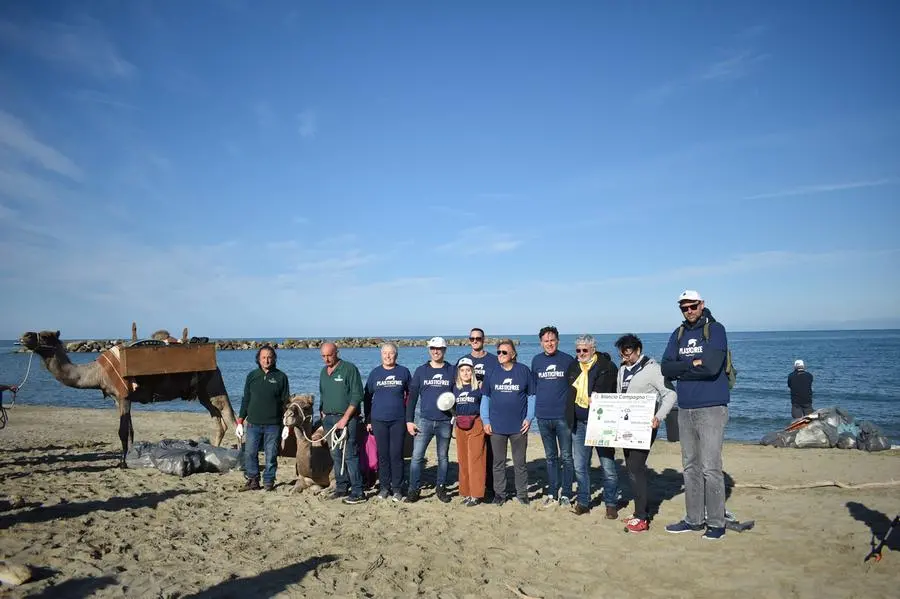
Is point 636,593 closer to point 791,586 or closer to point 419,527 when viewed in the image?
point 791,586

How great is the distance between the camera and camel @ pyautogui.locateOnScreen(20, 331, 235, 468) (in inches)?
395

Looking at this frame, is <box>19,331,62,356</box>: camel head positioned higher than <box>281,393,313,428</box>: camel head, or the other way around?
<box>19,331,62,356</box>: camel head

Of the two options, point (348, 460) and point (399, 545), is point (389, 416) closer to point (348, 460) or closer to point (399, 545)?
point (348, 460)

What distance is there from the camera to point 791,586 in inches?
200

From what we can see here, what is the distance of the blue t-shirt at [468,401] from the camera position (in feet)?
26.1

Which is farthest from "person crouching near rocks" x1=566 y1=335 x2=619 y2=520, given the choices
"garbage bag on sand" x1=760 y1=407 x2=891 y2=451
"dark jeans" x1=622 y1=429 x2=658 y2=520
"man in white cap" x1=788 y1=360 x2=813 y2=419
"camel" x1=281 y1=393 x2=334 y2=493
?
"man in white cap" x1=788 y1=360 x2=813 y2=419

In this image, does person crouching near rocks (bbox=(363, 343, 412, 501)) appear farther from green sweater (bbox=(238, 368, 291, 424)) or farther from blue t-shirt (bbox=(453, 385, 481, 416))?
green sweater (bbox=(238, 368, 291, 424))

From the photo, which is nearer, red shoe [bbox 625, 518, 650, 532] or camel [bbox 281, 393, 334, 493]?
red shoe [bbox 625, 518, 650, 532]

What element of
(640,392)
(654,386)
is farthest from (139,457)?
(654,386)

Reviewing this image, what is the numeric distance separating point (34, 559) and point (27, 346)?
5819 millimetres

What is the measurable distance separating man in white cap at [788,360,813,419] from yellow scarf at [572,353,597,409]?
1049 centimetres

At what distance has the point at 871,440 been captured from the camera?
1316 centimetres

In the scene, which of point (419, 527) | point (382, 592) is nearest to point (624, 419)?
point (419, 527)

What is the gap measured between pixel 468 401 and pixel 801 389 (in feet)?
37.4
